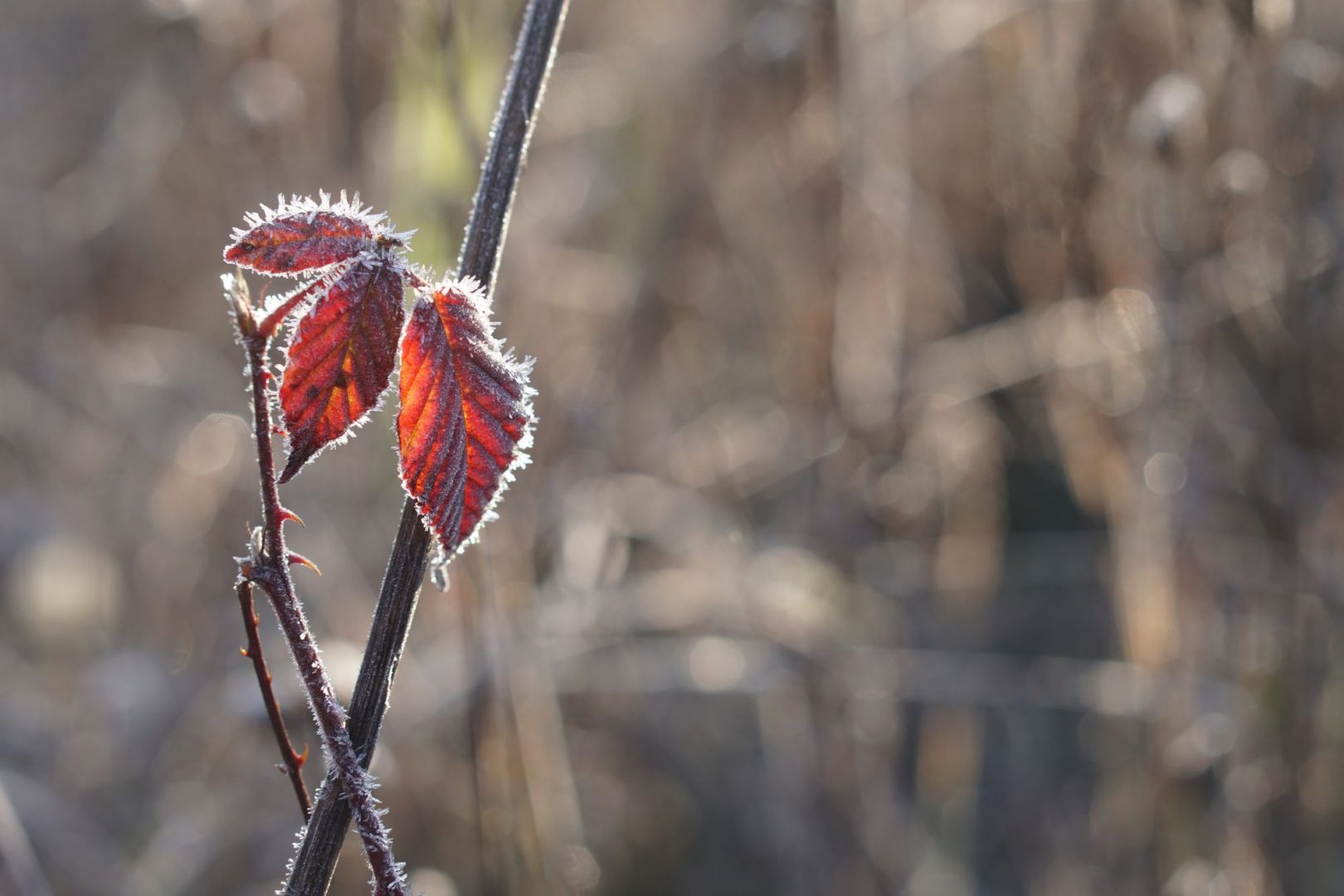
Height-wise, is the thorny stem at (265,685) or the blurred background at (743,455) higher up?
the blurred background at (743,455)

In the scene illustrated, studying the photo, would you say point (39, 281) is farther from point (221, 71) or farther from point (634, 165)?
point (634, 165)

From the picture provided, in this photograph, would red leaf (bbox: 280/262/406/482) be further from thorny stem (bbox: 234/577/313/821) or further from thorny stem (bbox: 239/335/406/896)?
thorny stem (bbox: 234/577/313/821)

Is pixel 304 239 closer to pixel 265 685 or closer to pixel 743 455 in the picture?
pixel 265 685

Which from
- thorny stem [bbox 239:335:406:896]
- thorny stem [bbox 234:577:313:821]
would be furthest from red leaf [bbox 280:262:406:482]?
thorny stem [bbox 234:577:313:821]

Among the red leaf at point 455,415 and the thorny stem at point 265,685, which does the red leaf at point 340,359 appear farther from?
the thorny stem at point 265,685

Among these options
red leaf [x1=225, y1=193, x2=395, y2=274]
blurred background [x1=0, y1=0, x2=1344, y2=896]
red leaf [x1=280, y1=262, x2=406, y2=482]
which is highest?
blurred background [x1=0, y1=0, x2=1344, y2=896]

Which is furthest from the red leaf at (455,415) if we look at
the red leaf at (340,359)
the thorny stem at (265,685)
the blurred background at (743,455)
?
the blurred background at (743,455)
